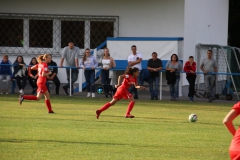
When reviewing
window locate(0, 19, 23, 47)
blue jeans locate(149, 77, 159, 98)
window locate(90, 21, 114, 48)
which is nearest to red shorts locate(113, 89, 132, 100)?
Answer: blue jeans locate(149, 77, 159, 98)

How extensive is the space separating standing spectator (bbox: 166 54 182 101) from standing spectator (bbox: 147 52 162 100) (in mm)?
393

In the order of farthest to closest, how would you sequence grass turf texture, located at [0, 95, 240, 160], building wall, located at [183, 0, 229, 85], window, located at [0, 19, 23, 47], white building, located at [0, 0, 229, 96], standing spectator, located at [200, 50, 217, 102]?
window, located at [0, 19, 23, 47]
white building, located at [0, 0, 229, 96]
building wall, located at [183, 0, 229, 85]
standing spectator, located at [200, 50, 217, 102]
grass turf texture, located at [0, 95, 240, 160]

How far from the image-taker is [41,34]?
1181 inches

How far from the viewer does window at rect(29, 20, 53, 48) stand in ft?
98.2

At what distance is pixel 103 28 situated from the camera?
29.8 m

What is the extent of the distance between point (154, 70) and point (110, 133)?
11634 millimetres

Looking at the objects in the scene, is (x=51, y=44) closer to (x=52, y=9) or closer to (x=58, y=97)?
(x=52, y=9)

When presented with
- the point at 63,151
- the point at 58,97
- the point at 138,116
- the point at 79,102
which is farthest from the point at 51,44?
the point at 63,151

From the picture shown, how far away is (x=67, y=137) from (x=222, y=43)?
852 inches

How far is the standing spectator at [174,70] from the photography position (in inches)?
990

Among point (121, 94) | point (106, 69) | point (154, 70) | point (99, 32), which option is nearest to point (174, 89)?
point (154, 70)

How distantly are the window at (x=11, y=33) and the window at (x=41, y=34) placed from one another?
1.68ft

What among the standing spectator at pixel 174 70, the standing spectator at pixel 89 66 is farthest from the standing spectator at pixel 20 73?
the standing spectator at pixel 174 70

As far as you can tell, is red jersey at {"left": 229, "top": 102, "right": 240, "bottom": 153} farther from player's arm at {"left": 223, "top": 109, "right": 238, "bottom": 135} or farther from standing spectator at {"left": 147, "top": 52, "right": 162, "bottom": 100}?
standing spectator at {"left": 147, "top": 52, "right": 162, "bottom": 100}
